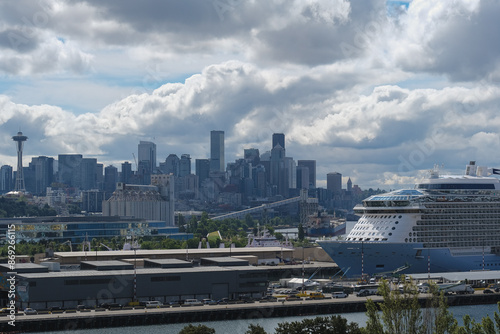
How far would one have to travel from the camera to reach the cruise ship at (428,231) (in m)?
74.1

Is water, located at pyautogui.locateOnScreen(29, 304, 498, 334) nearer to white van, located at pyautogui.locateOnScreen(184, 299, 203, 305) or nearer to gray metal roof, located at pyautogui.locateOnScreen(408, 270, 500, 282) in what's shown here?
white van, located at pyautogui.locateOnScreen(184, 299, 203, 305)

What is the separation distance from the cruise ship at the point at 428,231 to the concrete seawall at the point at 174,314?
8551mm

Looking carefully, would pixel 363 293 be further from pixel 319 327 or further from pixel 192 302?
pixel 319 327

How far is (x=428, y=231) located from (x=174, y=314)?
26872mm

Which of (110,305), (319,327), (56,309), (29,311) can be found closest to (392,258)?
(110,305)

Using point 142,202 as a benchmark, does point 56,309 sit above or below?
below

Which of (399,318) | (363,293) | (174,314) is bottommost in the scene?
(174,314)

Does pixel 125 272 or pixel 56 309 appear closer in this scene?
pixel 56 309

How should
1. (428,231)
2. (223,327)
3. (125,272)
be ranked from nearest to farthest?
(223,327), (125,272), (428,231)

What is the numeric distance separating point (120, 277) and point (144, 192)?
405ft

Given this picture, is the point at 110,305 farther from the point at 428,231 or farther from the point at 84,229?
the point at 84,229

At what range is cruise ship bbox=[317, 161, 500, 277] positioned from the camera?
243ft

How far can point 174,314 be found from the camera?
58031 millimetres

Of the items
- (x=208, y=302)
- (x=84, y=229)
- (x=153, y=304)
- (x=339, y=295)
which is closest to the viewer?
(x=153, y=304)
